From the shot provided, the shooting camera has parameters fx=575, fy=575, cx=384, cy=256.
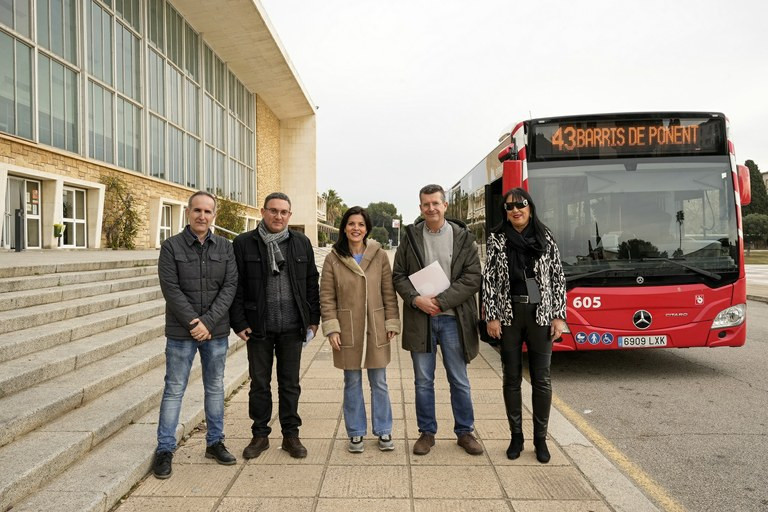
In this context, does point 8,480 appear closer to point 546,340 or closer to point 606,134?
point 546,340

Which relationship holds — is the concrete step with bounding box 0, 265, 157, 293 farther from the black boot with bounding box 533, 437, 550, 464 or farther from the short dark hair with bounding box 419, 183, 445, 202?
the black boot with bounding box 533, 437, 550, 464

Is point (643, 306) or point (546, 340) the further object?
point (643, 306)

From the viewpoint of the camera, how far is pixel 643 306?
6.10 metres

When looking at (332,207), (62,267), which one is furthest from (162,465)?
(332,207)

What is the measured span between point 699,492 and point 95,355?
4956 millimetres

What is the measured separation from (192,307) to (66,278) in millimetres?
5053

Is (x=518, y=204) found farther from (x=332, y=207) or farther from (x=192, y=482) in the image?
(x=332, y=207)

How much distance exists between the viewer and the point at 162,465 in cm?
366

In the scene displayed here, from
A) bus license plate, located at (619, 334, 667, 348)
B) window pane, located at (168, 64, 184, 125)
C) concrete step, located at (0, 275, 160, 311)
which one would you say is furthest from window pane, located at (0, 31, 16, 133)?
bus license plate, located at (619, 334, 667, 348)

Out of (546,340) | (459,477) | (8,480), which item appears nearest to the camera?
(8,480)

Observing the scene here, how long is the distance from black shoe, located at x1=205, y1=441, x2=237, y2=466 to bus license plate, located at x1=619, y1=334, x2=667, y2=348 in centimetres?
426

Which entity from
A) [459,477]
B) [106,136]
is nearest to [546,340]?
[459,477]

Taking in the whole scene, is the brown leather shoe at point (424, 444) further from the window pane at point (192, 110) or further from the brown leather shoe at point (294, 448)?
the window pane at point (192, 110)

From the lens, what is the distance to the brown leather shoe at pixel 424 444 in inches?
158
